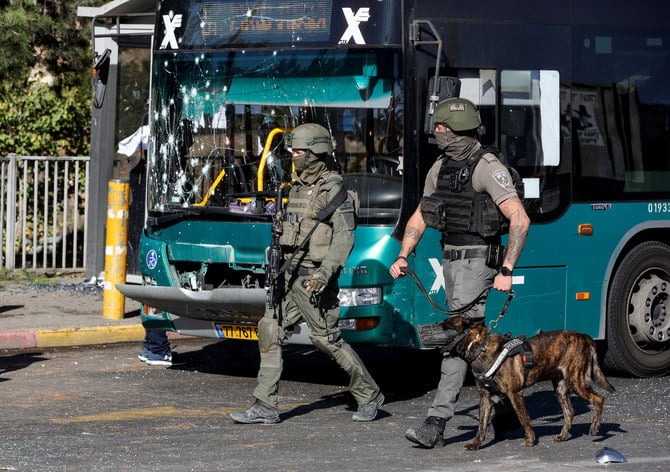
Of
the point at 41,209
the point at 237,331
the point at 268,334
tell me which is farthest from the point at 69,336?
the point at 41,209

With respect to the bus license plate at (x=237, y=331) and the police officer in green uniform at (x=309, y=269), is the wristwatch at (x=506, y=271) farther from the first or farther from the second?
the bus license plate at (x=237, y=331)

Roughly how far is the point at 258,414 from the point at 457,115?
217 centimetres

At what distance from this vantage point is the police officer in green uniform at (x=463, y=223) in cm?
797

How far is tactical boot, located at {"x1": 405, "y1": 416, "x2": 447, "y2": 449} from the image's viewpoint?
7926mm

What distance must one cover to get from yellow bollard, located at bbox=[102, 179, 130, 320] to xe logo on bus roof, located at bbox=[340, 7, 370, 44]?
4357 mm

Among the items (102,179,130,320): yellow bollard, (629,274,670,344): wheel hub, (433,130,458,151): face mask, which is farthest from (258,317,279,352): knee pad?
(102,179,130,320): yellow bollard

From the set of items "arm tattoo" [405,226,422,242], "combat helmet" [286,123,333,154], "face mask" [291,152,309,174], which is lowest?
"arm tattoo" [405,226,422,242]

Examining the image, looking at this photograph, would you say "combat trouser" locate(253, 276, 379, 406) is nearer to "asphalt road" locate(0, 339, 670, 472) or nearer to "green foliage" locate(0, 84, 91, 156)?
"asphalt road" locate(0, 339, 670, 472)

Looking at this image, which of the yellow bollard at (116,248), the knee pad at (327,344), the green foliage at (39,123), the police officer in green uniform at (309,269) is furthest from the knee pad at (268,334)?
the green foliage at (39,123)

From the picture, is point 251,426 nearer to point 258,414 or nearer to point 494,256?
point 258,414

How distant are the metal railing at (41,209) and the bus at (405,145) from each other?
6040mm

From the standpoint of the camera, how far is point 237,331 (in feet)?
33.4

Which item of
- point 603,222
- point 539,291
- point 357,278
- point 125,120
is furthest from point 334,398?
point 125,120

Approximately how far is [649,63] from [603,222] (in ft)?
4.44
